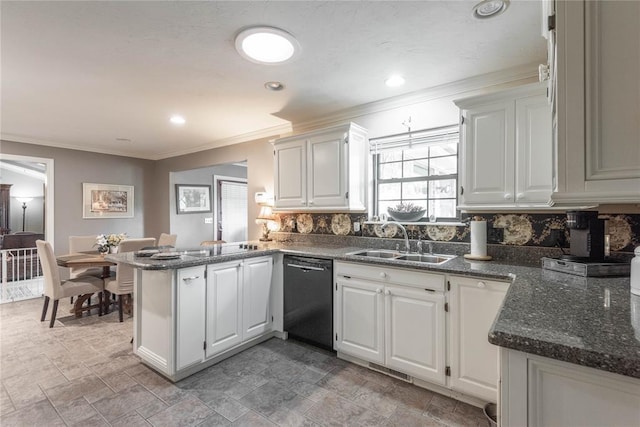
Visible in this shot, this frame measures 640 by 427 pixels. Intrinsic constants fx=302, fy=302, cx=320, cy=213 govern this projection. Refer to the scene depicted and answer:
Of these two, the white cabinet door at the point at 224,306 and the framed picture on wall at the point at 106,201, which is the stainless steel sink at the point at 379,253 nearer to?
the white cabinet door at the point at 224,306

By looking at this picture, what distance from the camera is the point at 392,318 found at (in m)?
2.34

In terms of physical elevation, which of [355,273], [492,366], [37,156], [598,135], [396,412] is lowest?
[396,412]

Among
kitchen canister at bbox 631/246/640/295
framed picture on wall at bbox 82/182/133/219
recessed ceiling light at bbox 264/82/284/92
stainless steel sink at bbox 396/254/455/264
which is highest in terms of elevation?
recessed ceiling light at bbox 264/82/284/92

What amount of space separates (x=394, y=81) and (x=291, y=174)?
4.84 feet

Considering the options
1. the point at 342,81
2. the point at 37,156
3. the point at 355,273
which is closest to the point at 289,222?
the point at 355,273

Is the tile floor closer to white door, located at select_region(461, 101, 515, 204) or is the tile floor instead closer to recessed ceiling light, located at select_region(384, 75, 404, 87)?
white door, located at select_region(461, 101, 515, 204)

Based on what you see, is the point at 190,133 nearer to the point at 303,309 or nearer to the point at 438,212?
the point at 303,309

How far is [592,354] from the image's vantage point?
0.77 meters

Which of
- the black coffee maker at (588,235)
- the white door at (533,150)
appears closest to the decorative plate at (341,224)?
the white door at (533,150)

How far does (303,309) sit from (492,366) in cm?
159

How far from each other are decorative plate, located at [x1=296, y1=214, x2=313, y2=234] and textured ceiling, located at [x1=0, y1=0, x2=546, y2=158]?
1.24 m

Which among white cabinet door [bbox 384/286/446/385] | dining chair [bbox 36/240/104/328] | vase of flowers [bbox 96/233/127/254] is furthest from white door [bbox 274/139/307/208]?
dining chair [bbox 36/240/104/328]

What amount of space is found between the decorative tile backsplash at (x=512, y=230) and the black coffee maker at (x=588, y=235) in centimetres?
43

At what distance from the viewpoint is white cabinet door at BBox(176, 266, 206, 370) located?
2293 mm
